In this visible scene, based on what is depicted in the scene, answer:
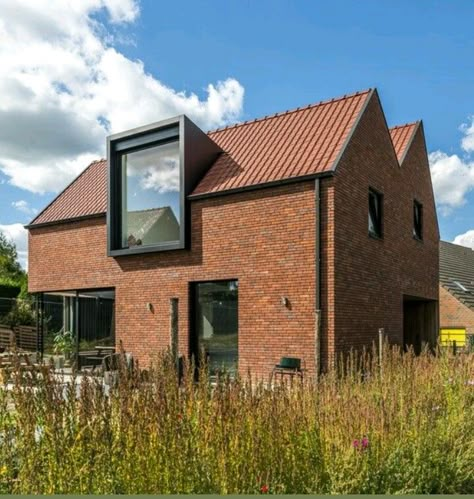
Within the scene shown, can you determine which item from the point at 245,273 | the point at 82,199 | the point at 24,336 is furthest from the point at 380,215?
the point at 24,336

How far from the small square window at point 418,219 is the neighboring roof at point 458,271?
755 cm

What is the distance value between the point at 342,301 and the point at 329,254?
105cm

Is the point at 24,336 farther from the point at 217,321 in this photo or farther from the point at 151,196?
the point at 217,321

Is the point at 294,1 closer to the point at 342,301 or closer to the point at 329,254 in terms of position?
the point at 329,254

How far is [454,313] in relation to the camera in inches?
874

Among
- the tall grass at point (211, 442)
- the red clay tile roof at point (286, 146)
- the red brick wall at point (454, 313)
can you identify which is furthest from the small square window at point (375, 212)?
the red brick wall at point (454, 313)

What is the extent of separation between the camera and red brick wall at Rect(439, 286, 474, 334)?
21.7m

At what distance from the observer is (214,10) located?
7102 millimetres

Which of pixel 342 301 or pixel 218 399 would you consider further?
pixel 342 301

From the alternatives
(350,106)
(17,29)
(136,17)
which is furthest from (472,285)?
(17,29)

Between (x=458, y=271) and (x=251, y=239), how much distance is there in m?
18.1

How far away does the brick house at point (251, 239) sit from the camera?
10.4m

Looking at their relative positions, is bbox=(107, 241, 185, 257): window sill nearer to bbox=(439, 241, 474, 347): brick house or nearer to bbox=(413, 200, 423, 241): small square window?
bbox=(413, 200, 423, 241): small square window

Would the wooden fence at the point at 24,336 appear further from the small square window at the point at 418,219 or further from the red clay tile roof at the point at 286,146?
the small square window at the point at 418,219
